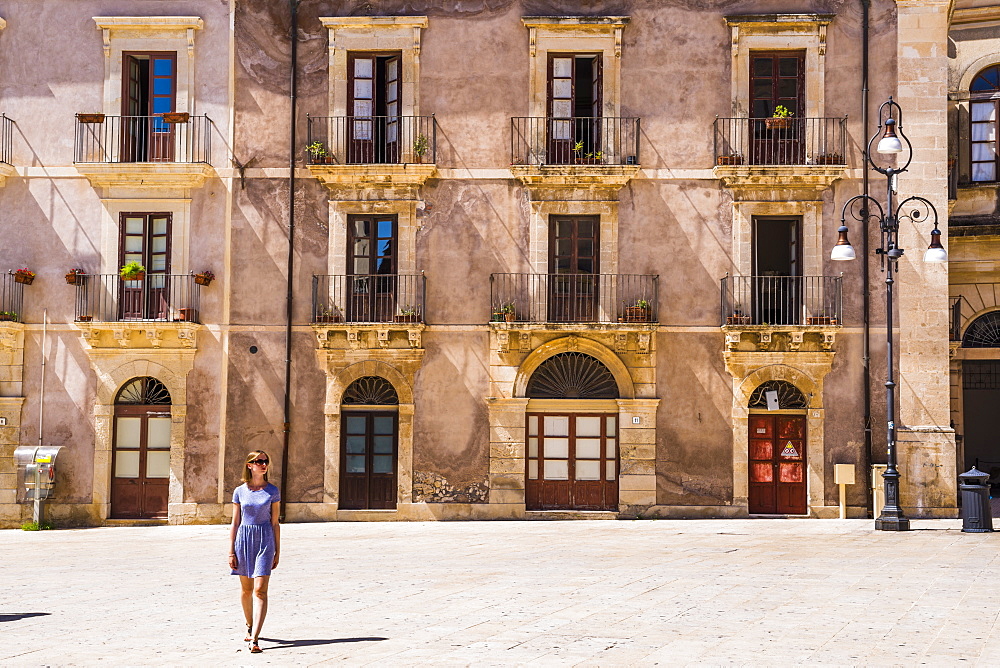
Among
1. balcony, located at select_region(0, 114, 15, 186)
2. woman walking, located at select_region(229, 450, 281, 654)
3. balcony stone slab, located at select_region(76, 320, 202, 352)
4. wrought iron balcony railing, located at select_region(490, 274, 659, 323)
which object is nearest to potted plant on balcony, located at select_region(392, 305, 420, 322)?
wrought iron balcony railing, located at select_region(490, 274, 659, 323)

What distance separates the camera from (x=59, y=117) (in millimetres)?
24406

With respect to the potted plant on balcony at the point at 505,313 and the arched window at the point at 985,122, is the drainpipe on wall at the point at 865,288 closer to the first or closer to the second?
the arched window at the point at 985,122

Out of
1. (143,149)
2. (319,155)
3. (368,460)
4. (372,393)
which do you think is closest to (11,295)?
(143,149)

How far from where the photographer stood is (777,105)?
79.0 ft

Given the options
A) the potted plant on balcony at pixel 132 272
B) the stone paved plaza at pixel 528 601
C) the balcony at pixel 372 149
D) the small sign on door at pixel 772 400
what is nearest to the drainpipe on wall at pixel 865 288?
the small sign on door at pixel 772 400

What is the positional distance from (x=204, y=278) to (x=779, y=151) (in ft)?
39.7

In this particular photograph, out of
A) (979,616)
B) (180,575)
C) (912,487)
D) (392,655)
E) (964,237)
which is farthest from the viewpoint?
(964,237)

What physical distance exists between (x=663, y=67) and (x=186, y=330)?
11.3 metres

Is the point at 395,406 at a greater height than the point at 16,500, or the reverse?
the point at 395,406

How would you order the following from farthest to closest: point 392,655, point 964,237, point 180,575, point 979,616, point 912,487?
1. point 964,237
2. point 912,487
3. point 180,575
4. point 979,616
5. point 392,655

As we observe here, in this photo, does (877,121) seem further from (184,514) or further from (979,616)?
(184,514)

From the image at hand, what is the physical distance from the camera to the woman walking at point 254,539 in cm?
948

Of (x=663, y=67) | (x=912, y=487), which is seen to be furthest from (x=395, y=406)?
(x=912, y=487)

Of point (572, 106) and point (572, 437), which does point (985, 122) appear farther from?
point (572, 437)
